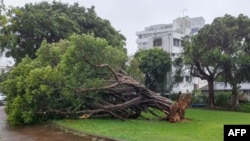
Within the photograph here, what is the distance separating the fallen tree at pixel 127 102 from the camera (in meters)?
15.1

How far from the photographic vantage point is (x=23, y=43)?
2538 cm

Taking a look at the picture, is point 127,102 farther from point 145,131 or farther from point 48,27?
point 48,27

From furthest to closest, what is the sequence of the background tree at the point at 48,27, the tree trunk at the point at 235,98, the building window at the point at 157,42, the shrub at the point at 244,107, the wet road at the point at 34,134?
the building window at the point at 157,42, the tree trunk at the point at 235,98, the shrub at the point at 244,107, the background tree at the point at 48,27, the wet road at the point at 34,134

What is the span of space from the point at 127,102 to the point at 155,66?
1686 cm

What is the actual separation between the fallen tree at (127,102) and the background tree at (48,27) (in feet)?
24.6

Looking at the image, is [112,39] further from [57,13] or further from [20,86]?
[20,86]

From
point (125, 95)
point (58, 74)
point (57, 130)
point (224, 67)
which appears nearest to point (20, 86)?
point (58, 74)

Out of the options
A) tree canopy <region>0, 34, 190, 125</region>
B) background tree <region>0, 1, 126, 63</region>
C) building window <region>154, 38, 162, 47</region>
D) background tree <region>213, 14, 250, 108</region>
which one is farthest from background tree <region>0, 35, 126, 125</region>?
building window <region>154, 38, 162, 47</region>

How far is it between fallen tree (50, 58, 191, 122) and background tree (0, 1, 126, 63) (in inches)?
296

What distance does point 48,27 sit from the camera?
2470 centimetres

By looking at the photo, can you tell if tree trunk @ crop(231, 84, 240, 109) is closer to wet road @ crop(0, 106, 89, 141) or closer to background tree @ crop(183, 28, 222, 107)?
background tree @ crop(183, 28, 222, 107)

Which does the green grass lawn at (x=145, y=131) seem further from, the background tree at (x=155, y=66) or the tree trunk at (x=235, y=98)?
the background tree at (x=155, y=66)

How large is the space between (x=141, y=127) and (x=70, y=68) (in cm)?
418

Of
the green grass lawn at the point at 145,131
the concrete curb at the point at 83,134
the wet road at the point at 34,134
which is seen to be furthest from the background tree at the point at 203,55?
the wet road at the point at 34,134
